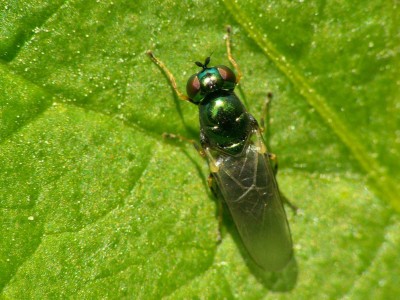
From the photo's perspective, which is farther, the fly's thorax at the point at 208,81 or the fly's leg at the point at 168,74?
the fly's thorax at the point at 208,81

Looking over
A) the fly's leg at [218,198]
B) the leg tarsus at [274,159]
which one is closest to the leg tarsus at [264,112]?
the leg tarsus at [274,159]

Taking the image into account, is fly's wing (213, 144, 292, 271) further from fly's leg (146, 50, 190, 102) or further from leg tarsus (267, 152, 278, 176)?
fly's leg (146, 50, 190, 102)

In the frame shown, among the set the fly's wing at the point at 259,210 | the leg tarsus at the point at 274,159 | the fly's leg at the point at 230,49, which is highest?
the fly's leg at the point at 230,49

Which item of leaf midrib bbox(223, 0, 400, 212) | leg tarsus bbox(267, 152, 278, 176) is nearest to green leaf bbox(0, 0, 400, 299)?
leaf midrib bbox(223, 0, 400, 212)

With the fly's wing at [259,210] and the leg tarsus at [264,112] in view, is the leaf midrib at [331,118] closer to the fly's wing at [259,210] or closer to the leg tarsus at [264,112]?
the leg tarsus at [264,112]

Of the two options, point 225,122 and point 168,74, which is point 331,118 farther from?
point 168,74

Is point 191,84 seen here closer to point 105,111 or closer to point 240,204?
point 105,111

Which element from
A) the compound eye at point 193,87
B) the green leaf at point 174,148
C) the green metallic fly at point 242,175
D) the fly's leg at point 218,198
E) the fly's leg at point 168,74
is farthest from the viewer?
the fly's leg at point 218,198

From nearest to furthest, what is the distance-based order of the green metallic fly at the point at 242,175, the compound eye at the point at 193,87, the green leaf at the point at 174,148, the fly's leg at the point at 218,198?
the green leaf at the point at 174,148
the compound eye at the point at 193,87
the green metallic fly at the point at 242,175
the fly's leg at the point at 218,198
